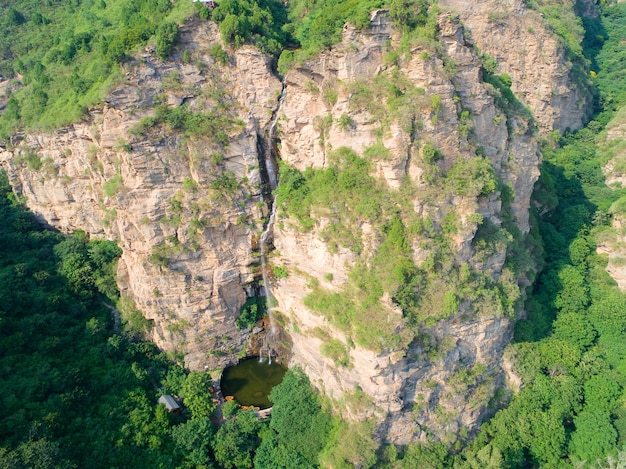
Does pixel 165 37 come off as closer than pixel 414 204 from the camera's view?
No

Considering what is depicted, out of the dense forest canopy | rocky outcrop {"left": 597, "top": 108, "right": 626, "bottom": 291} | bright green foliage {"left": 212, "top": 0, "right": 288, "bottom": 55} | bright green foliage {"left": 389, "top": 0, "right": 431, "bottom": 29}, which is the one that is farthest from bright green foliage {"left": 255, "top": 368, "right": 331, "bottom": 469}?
rocky outcrop {"left": 597, "top": 108, "right": 626, "bottom": 291}

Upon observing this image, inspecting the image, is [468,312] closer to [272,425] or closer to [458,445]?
[458,445]

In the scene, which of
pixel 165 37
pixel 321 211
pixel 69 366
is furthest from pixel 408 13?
pixel 69 366

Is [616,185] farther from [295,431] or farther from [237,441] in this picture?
[237,441]

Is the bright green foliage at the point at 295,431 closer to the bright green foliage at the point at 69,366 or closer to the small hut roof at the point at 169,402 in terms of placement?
the bright green foliage at the point at 69,366

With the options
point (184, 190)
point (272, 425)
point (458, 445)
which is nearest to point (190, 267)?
point (184, 190)

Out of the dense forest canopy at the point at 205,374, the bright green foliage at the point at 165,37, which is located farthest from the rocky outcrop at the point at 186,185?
the dense forest canopy at the point at 205,374
